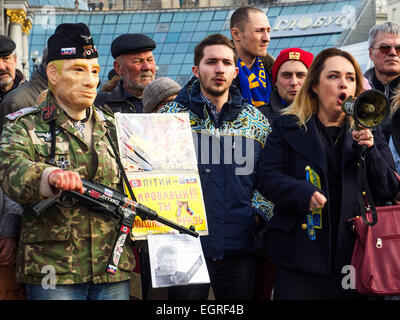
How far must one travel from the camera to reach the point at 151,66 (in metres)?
6.29

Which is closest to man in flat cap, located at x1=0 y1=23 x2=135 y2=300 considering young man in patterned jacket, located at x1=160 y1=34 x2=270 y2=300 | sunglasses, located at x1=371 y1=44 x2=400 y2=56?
young man in patterned jacket, located at x1=160 y1=34 x2=270 y2=300

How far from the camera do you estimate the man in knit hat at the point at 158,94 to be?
5.61 metres

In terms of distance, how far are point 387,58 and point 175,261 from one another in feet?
10.1

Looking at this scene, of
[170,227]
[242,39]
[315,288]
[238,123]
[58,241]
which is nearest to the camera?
[58,241]

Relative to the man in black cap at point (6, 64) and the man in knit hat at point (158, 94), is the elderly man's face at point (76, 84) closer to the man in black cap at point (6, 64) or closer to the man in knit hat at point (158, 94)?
the man in knit hat at point (158, 94)

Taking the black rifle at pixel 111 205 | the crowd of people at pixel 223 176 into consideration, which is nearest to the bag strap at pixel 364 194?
the crowd of people at pixel 223 176

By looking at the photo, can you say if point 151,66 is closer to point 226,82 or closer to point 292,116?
point 226,82

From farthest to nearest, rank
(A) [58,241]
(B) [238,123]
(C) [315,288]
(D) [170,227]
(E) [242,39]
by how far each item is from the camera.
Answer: (E) [242,39] → (B) [238,123] → (C) [315,288] → (D) [170,227] → (A) [58,241]

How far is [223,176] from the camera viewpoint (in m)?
4.70

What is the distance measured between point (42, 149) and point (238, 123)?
Result: 152 cm

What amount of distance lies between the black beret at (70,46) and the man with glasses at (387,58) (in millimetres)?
2937

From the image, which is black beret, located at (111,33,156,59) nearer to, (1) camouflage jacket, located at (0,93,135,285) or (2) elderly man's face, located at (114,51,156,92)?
(2) elderly man's face, located at (114,51,156,92)

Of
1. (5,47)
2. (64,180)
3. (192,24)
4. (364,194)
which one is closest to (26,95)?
(5,47)
